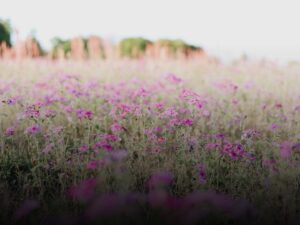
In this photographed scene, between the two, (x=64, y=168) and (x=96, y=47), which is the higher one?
(x=96, y=47)

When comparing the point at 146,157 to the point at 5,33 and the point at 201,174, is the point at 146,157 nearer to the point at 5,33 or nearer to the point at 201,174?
the point at 201,174

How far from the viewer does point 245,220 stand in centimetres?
242

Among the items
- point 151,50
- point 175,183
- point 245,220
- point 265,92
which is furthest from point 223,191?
point 151,50

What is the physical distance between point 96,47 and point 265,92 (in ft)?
11.6

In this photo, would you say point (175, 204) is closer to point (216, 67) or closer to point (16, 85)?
point (16, 85)

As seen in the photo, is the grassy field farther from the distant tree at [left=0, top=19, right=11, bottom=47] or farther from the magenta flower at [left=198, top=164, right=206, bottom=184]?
the distant tree at [left=0, top=19, right=11, bottom=47]

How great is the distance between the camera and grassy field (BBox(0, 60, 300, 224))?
2320mm

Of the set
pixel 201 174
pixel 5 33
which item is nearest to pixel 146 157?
pixel 201 174

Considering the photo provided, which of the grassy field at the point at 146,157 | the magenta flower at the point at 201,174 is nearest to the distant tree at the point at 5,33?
the grassy field at the point at 146,157

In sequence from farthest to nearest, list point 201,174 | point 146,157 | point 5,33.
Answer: point 5,33, point 146,157, point 201,174

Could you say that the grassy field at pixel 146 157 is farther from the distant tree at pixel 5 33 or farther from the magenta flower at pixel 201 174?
the distant tree at pixel 5 33

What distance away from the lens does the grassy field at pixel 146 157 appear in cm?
232

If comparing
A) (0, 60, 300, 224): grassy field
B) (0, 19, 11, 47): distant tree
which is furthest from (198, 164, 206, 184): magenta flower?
(0, 19, 11, 47): distant tree

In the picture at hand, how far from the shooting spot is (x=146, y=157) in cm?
360
